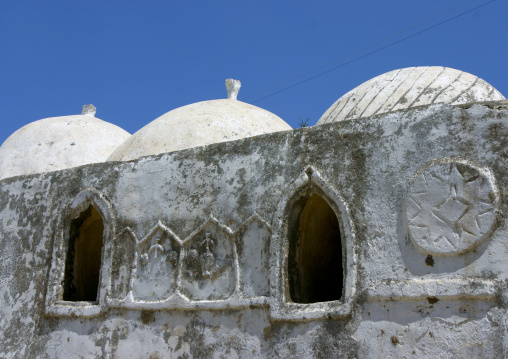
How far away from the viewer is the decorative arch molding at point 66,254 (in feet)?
17.9

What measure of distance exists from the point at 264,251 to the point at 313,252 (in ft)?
1.57

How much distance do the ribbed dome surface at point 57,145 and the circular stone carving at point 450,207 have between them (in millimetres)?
5911

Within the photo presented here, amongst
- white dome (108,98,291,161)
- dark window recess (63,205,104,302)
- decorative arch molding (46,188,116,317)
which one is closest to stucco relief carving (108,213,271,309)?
decorative arch molding (46,188,116,317)

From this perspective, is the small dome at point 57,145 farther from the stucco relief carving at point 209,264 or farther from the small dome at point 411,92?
the small dome at point 411,92

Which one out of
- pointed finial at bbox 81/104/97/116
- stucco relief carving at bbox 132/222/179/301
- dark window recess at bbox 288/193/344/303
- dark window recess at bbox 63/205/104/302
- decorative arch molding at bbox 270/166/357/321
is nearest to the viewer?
decorative arch molding at bbox 270/166/357/321

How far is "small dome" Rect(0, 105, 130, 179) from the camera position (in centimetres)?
903

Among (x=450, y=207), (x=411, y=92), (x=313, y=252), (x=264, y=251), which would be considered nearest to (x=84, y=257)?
(x=264, y=251)

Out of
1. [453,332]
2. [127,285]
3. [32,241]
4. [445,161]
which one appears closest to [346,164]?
[445,161]

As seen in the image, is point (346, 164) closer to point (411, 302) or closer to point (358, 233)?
point (358, 233)

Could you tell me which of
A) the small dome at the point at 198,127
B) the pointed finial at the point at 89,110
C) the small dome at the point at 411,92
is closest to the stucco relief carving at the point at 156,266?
the small dome at the point at 198,127

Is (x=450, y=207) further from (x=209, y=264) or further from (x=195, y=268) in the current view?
(x=195, y=268)

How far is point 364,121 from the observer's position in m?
4.46

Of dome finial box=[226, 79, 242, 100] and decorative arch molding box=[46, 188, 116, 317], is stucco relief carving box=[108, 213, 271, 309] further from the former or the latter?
dome finial box=[226, 79, 242, 100]

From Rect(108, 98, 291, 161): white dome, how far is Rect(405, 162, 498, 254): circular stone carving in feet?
9.64
